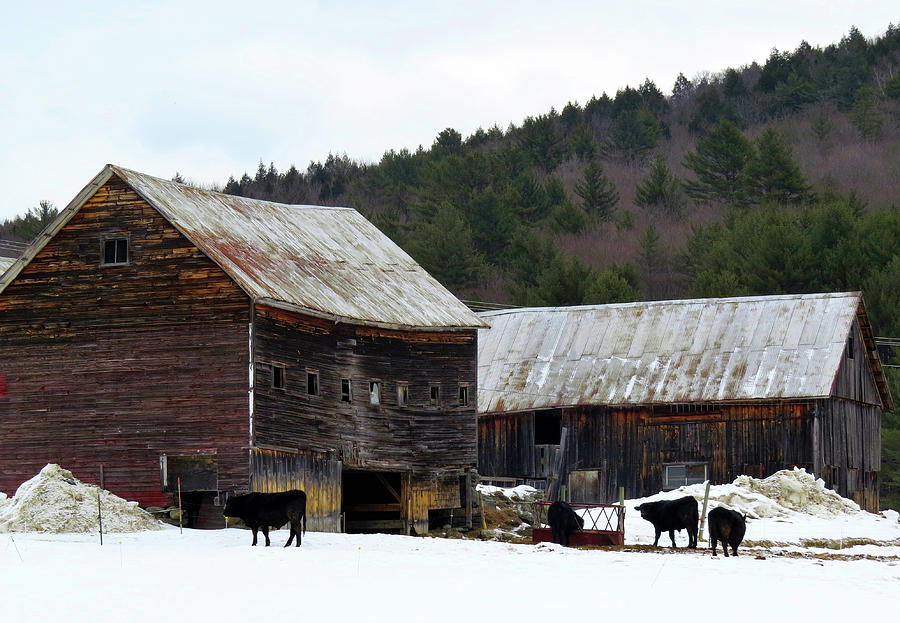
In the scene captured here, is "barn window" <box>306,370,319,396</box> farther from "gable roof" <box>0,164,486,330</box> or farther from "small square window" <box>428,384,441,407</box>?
"small square window" <box>428,384,441,407</box>

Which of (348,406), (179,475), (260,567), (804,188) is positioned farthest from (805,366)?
(804,188)

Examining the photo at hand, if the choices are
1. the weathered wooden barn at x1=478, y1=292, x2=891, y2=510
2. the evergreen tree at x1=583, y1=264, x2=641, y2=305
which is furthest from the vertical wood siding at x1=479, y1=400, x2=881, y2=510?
the evergreen tree at x1=583, y1=264, x2=641, y2=305

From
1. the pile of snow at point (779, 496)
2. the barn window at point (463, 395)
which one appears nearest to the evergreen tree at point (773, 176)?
the pile of snow at point (779, 496)

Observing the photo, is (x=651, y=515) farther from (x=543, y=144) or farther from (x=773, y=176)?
(x=543, y=144)

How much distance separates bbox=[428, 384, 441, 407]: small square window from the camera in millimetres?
41781

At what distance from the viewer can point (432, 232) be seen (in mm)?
79938

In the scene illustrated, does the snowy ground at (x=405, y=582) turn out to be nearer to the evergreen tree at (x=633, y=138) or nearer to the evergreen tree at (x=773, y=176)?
the evergreen tree at (x=773, y=176)

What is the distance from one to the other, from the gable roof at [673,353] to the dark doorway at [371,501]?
8.26m

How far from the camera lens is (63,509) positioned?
33.8 m

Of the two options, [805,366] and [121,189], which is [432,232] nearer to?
[805,366]

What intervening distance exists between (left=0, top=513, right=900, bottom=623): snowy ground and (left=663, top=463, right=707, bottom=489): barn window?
15.8 m

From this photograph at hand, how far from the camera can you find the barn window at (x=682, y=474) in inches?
1932

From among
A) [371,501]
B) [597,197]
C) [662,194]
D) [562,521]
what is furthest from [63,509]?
[662,194]

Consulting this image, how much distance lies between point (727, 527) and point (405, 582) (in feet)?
26.1
